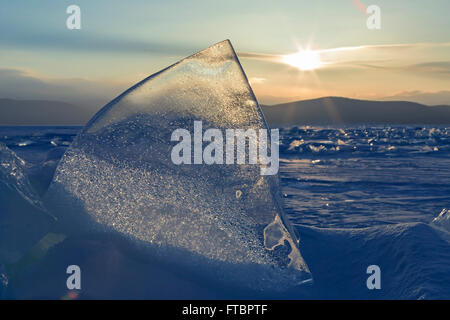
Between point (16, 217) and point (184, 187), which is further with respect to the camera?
point (184, 187)

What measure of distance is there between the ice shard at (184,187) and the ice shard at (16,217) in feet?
0.62

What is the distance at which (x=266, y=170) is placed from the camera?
288 centimetres

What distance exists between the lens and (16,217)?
2699 millimetres

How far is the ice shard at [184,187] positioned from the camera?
269 centimetres

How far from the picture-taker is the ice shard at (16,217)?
103 inches

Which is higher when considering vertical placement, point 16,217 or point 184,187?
point 184,187

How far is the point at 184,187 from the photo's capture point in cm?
282

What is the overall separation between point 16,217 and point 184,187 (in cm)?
111

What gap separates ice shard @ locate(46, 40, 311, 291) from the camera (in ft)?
8.84

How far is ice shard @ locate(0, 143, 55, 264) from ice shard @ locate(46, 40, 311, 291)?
0.62 ft
